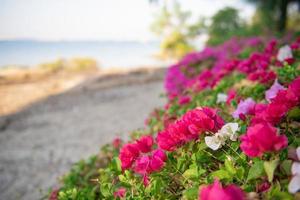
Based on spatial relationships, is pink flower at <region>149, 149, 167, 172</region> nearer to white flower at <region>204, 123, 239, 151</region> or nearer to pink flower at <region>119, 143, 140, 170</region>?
pink flower at <region>119, 143, 140, 170</region>

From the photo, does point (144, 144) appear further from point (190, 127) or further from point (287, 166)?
point (287, 166)

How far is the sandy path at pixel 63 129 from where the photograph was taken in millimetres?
4520

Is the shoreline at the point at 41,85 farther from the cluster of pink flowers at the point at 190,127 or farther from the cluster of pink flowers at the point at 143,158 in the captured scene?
the cluster of pink flowers at the point at 190,127

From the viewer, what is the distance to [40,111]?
8258mm

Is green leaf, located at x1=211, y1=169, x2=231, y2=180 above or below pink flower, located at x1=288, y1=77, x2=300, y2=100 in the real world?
below

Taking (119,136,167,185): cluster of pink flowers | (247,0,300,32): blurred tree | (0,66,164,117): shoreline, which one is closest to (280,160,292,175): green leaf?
(119,136,167,185): cluster of pink flowers

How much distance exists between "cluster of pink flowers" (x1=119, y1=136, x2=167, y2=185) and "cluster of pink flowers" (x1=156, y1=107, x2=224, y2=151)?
65 mm

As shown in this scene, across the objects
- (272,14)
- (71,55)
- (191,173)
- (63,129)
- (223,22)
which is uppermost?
(191,173)

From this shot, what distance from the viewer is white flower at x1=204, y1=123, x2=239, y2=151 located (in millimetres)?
1475

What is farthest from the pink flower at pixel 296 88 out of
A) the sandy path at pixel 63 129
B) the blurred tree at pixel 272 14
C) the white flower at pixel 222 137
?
the blurred tree at pixel 272 14

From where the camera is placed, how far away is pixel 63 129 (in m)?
6.61

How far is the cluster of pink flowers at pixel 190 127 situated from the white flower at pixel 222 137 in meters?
0.04

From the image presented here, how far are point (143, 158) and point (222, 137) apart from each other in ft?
1.19

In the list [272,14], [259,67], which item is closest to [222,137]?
[259,67]
